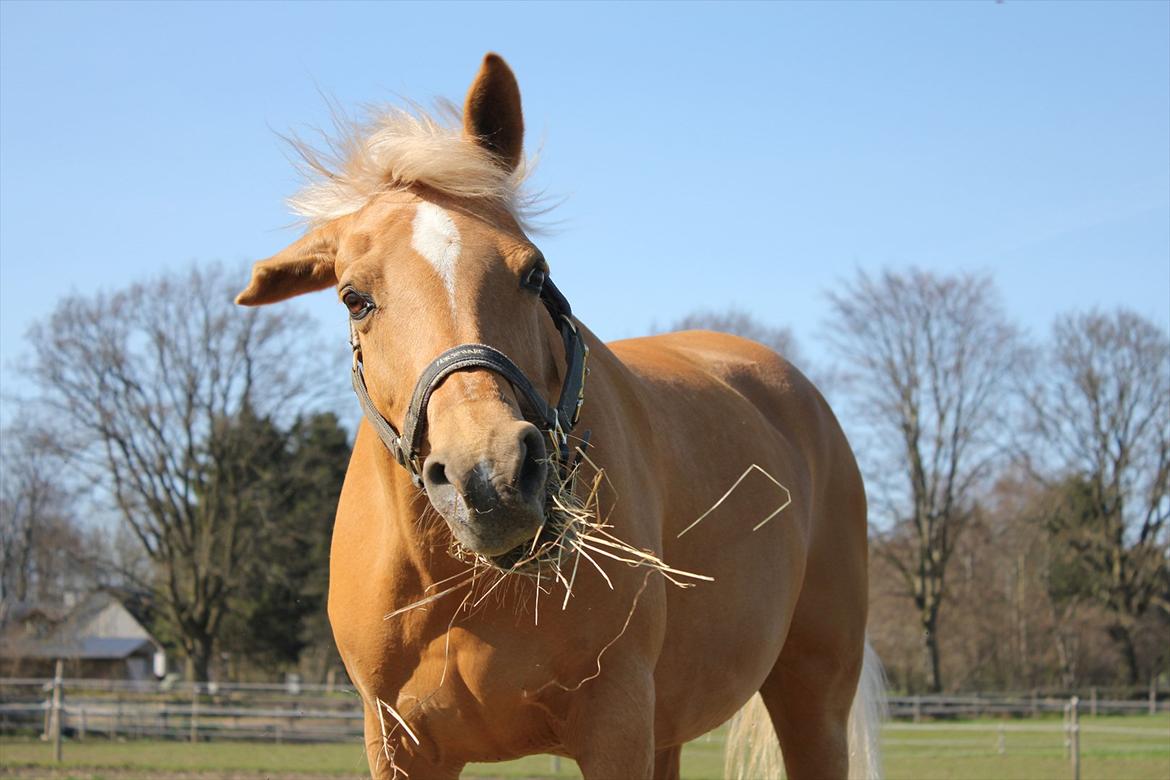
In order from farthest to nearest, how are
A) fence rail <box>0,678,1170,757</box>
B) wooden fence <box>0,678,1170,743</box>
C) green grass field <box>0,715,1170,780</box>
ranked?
wooden fence <box>0,678,1170,743</box>
fence rail <box>0,678,1170,757</box>
green grass field <box>0,715,1170,780</box>

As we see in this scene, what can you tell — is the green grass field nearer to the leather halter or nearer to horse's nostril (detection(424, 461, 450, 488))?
the leather halter

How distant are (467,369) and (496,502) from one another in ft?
1.06

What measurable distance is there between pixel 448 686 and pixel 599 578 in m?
0.46

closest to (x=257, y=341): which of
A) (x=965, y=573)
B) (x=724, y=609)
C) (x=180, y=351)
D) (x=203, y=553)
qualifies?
(x=180, y=351)

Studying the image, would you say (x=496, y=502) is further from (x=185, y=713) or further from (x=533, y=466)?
(x=185, y=713)

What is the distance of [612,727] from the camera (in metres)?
2.73

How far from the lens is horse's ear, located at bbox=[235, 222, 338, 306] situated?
2953 mm

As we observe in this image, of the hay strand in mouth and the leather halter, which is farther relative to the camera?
the hay strand in mouth

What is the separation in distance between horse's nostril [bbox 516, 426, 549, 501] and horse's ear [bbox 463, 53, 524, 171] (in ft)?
3.44

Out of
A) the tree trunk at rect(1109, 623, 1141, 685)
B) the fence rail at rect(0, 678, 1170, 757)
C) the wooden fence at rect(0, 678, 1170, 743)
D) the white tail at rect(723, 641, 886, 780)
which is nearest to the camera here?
the white tail at rect(723, 641, 886, 780)

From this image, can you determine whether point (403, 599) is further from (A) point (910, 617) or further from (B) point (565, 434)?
(A) point (910, 617)

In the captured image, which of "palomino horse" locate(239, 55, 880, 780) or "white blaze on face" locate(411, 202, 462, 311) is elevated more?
"white blaze on face" locate(411, 202, 462, 311)

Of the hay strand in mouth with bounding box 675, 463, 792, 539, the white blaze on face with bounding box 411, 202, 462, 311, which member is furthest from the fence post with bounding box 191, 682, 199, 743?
the white blaze on face with bounding box 411, 202, 462, 311

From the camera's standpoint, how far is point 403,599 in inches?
111
